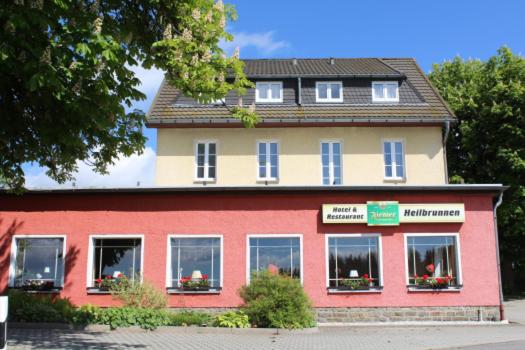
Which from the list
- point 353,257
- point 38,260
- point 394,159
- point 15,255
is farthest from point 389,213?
point 15,255

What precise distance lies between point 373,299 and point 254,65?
52.4ft

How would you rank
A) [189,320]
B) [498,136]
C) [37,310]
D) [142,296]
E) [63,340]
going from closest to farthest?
[63,340]
[189,320]
[37,310]
[142,296]
[498,136]

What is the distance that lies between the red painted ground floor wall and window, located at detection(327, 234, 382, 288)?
228mm

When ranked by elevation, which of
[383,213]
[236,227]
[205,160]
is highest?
[205,160]

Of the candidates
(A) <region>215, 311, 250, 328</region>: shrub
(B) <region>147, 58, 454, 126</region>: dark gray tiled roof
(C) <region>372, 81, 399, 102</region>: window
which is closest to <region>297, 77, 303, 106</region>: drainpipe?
(B) <region>147, 58, 454, 126</region>: dark gray tiled roof

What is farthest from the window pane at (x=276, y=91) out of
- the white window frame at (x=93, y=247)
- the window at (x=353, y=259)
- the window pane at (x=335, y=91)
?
the white window frame at (x=93, y=247)

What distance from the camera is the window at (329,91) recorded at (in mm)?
25062

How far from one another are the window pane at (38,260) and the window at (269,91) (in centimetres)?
1150

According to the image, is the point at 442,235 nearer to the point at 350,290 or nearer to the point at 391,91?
the point at 350,290

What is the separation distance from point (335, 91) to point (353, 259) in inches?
414

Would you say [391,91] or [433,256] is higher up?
[391,91]

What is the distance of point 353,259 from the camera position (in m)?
17.1

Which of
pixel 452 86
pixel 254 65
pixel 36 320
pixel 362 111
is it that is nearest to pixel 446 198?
pixel 362 111

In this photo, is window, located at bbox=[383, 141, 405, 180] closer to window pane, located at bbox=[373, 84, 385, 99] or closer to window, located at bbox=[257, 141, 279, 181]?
window pane, located at bbox=[373, 84, 385, 99]
